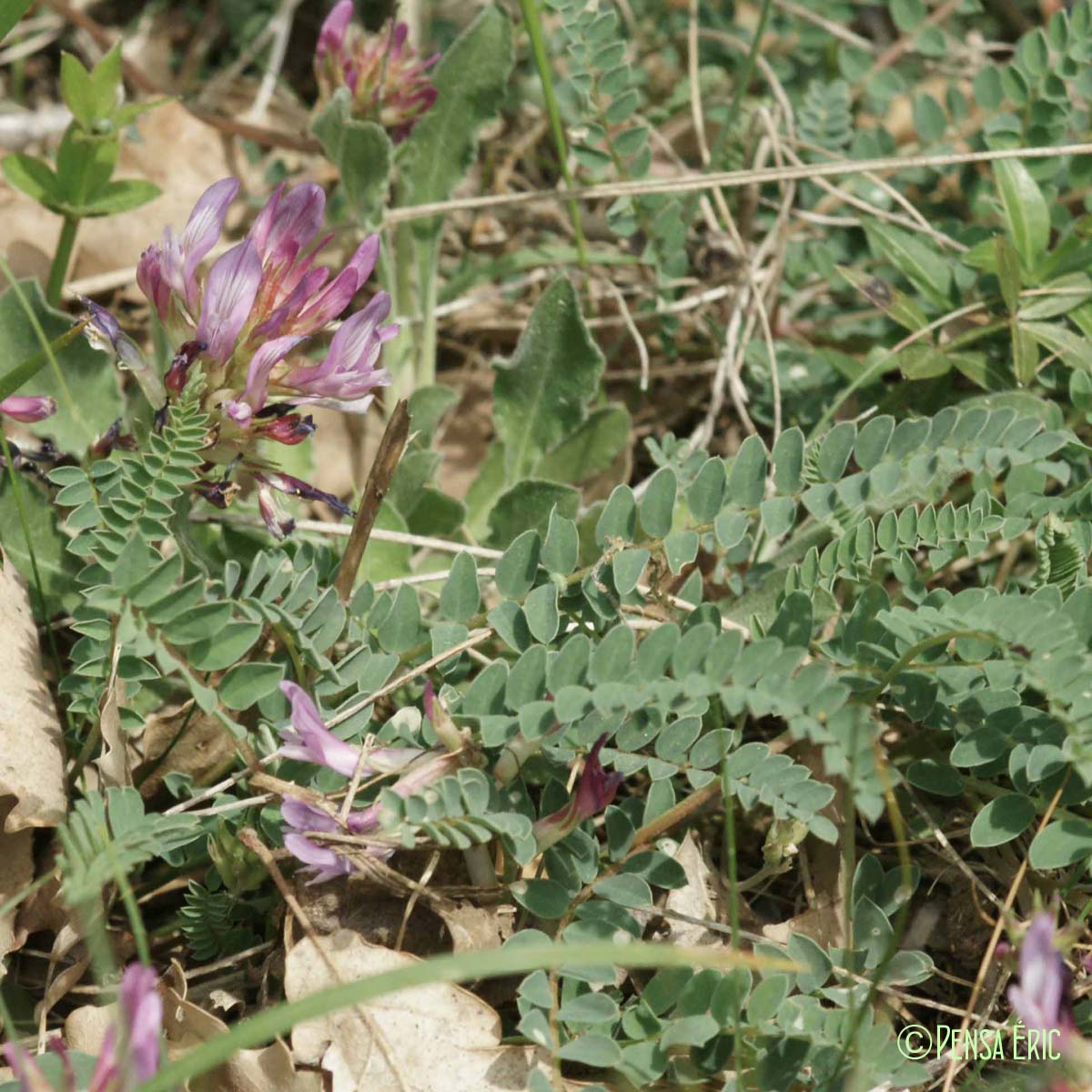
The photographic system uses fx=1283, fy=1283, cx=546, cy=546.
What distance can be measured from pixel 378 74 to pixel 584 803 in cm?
180

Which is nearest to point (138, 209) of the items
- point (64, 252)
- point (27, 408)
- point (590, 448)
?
point (64, 252)

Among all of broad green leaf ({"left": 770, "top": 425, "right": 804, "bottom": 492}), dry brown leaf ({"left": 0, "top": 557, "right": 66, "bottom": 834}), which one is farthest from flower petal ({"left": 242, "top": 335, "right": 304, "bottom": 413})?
broad green leaf ({"left": 770, "top": 425, "right": 804, "bottom": 492})

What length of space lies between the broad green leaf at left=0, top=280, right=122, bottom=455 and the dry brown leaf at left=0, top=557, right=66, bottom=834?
0.39 metres

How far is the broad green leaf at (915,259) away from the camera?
115 inches

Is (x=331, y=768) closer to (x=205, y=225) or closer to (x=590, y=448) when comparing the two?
(x=205, y=225)

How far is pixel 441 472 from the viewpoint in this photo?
10.8ft

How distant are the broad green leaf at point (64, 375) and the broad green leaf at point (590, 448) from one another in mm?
988

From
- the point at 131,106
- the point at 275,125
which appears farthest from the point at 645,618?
the point at 275,125

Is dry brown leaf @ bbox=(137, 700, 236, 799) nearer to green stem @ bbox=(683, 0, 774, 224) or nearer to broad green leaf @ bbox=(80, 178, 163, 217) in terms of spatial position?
broad green leaf @ bbox=(80, 178, 163, 217)

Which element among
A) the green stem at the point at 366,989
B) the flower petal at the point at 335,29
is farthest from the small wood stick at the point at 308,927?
the flower petal at the point at 335,29

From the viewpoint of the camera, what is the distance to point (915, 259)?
2.96 metres

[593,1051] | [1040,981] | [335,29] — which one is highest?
[335,29]

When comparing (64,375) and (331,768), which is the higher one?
(64,375)

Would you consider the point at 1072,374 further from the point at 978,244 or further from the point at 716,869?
the point at 716,869
